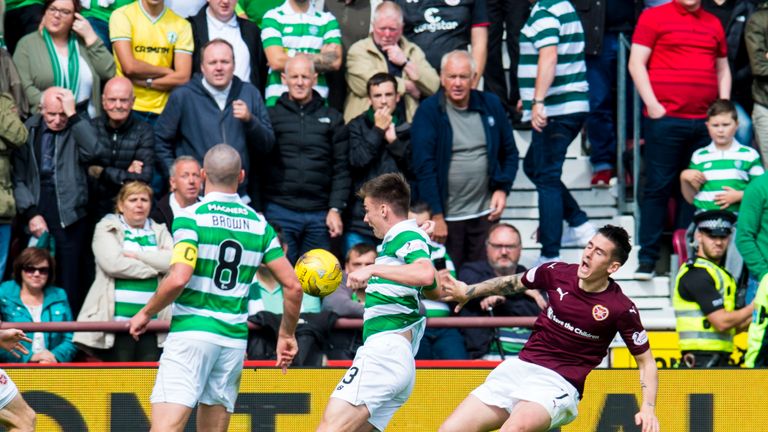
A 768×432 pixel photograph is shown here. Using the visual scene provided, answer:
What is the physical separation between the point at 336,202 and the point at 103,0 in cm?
289

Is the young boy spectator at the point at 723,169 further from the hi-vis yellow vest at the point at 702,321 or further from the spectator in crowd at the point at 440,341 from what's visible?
the spectator in crowd at the point at 440,341

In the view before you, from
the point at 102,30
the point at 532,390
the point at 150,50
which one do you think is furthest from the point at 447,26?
the point at 532,390

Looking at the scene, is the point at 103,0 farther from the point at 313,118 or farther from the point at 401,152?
the point at 401,152

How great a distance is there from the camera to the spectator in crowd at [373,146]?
12.0m

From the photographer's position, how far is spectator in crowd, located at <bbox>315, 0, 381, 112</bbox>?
42.2 feet

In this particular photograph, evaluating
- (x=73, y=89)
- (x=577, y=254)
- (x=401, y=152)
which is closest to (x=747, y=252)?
(x=577, y=254)

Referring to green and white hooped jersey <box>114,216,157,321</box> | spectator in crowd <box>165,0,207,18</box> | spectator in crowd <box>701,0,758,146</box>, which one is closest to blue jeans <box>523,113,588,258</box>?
spectator in crowd <box>701,0,758,146</box>

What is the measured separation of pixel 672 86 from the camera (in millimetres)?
12555

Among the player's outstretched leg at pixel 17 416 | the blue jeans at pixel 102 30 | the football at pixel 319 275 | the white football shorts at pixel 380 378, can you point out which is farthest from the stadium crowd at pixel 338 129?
the white football shorts at pixel 380 378

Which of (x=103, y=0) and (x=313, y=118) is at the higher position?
(x=103, y=0)

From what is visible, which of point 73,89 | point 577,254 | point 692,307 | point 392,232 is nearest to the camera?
point 392,232

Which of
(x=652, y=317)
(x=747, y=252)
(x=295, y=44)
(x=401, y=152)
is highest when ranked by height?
(x=295, y=44)

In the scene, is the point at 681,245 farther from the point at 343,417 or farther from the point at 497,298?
the point at 343,417

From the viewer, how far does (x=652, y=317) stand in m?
12.4
